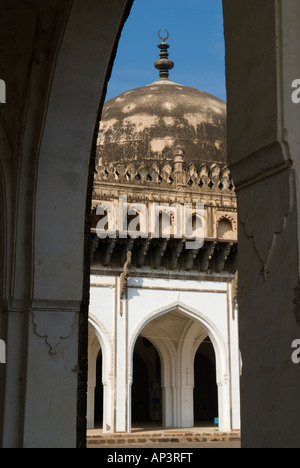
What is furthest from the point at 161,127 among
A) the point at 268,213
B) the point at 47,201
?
the point at 268,213

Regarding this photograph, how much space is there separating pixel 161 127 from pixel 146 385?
9.05m

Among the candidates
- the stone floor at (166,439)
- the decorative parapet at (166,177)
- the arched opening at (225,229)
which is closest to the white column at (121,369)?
the stone floor at (166,439)

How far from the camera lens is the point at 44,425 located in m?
4.39

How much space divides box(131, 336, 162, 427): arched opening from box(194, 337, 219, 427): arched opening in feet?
6.22

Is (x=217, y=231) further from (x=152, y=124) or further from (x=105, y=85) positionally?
(x=105, y=85)

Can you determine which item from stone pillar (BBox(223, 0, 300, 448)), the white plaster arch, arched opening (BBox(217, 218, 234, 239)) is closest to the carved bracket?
stone pillar (BBox(223, 0, 300, 448))

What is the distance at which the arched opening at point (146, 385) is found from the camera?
23.6 metres

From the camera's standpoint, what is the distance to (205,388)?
2580 cm

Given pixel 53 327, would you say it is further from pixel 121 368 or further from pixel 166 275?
pixel 166 275

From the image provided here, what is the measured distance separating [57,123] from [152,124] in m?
17.6

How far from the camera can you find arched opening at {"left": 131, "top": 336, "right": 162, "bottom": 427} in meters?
23.6

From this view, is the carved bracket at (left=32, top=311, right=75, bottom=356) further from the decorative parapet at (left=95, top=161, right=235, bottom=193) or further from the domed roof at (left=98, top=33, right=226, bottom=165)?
the domed roof at (left=98, top=33, right=226, bottom=165)
